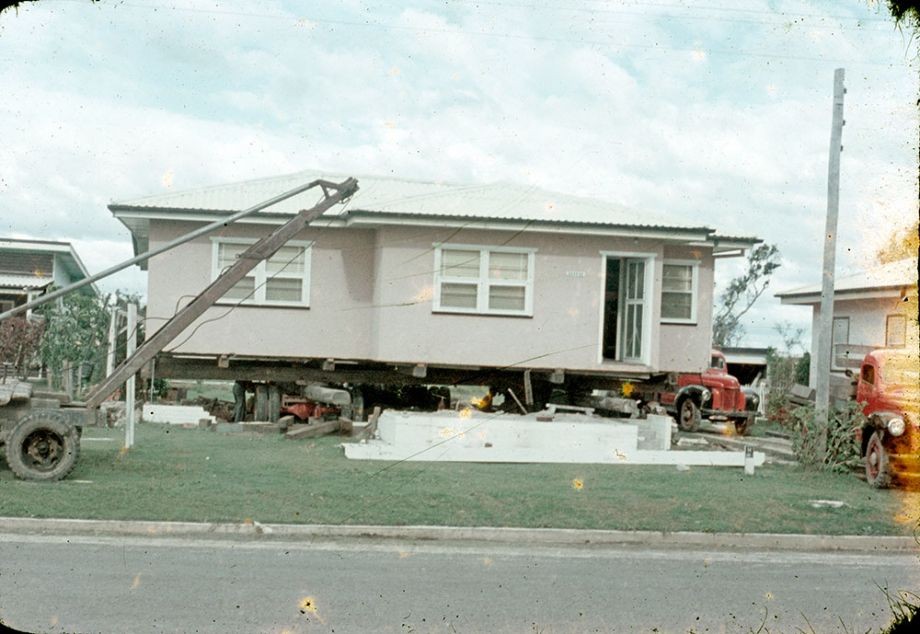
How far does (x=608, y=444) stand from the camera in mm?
14148

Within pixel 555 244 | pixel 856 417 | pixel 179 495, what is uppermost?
pixel 555 244

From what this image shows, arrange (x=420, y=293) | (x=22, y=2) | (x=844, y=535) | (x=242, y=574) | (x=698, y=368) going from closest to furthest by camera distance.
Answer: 1. (x=22, y=2)
2. (x=242, y=574)
3. (x=844, y=535)
4. (x=420, y=293)
5. (x=698, y=368)

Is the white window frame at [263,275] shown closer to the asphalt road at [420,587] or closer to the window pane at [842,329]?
the asphalt road at [420,587]

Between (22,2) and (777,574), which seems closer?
(22,2)

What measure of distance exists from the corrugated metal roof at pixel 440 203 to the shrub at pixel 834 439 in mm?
4494

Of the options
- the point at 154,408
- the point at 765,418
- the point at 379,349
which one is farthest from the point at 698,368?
the point at 154,408

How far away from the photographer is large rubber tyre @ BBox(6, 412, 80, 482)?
10539mm

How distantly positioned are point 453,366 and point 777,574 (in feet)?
33.2

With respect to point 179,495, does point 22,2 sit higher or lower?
higher

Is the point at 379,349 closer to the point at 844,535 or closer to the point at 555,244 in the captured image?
the point at 555,244

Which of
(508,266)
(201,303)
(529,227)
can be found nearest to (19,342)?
(201,303)

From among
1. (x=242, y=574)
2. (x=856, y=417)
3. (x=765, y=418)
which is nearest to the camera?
(x=242, y=574)

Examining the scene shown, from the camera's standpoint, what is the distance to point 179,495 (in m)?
9.77

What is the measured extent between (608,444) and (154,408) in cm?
849
